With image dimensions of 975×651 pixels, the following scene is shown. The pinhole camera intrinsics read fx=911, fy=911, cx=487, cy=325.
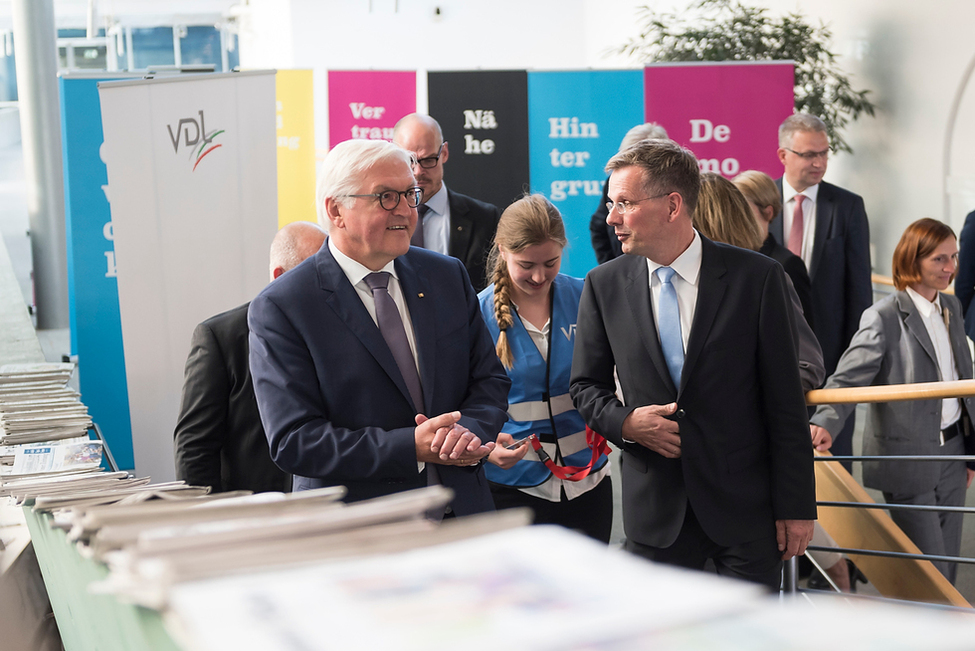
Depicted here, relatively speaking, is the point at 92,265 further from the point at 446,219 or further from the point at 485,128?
the point at 485,128

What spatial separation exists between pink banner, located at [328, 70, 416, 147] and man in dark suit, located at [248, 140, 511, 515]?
508 cm

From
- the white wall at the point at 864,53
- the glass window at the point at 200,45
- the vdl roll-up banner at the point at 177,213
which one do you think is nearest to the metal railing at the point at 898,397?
the vdl roll-up banner at the point at 177,213

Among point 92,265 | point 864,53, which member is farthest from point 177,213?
point 864,53

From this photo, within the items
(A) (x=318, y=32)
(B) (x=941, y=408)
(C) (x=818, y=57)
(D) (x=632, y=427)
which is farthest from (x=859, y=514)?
(A) (x=318, y=32)

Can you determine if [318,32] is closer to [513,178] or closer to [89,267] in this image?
[513,178]

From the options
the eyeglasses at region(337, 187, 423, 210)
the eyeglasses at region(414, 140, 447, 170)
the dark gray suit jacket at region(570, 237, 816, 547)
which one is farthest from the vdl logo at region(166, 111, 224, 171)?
the dark gray suit jacket at region(570, 237, 816, 547)

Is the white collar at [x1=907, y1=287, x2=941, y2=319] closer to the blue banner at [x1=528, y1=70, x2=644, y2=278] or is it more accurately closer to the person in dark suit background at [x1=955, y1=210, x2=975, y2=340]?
the person in dark suit background at [x1=955, y1=210, x2=975, y2=340]

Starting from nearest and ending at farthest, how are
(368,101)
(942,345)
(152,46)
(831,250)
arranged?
(942,345)
(831,250)
(368,101)
(152,46)

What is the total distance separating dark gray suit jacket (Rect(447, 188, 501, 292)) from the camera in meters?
4.27

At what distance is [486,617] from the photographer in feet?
2.03

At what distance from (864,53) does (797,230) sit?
5076mm

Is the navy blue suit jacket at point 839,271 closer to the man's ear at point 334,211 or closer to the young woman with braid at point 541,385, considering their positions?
the young woman with braid at point 541,385

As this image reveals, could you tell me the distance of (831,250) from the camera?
15.0 ft

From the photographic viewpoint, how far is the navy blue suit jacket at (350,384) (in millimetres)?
1991
